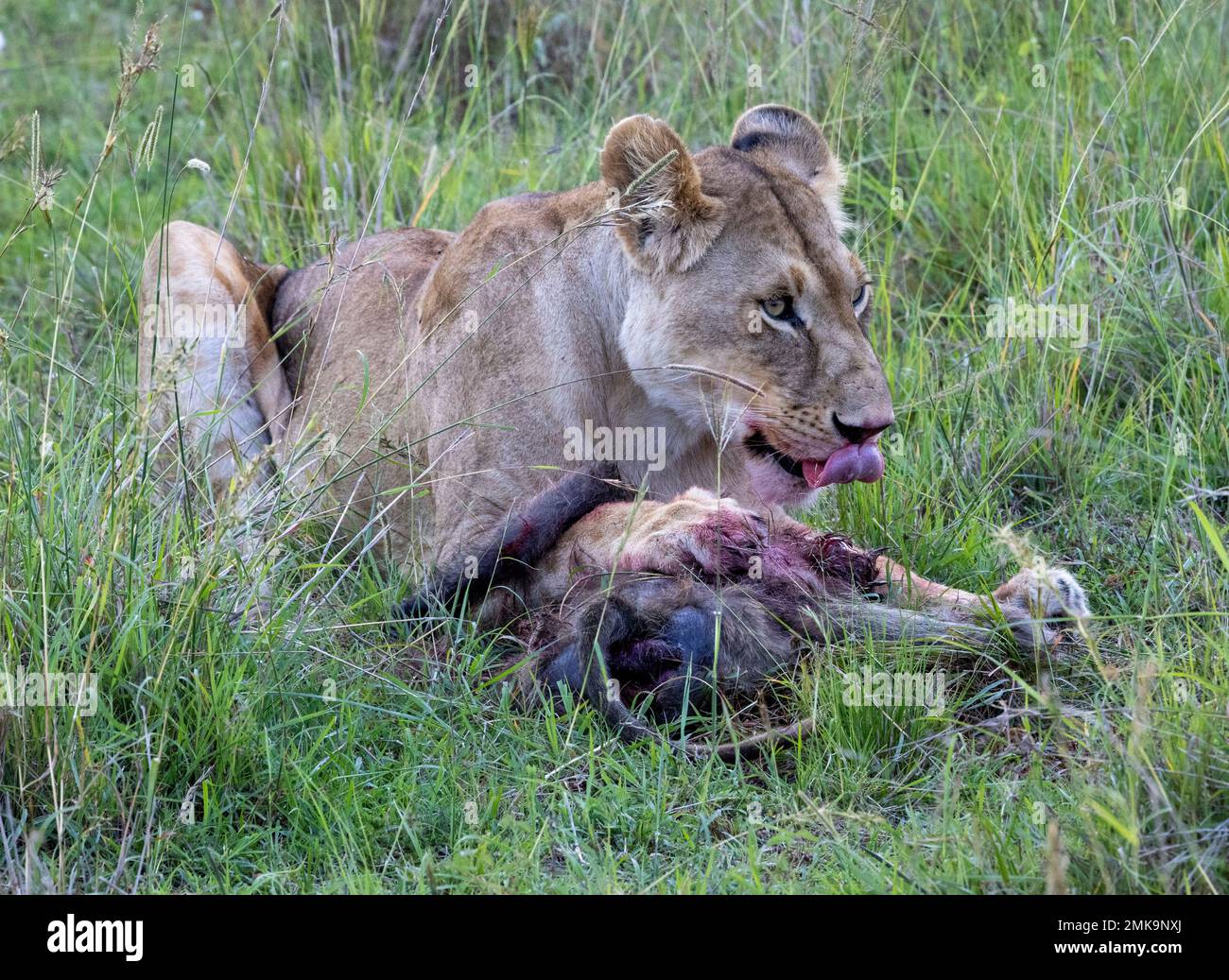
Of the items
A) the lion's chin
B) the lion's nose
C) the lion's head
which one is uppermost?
the lion's head

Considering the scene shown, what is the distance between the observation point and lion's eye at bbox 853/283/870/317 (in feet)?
12.9

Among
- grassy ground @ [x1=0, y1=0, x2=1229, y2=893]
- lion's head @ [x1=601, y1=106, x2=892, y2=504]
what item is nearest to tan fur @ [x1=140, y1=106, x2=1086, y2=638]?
lion's head @ [x1=601, y1=106, x2=892, y2=504]

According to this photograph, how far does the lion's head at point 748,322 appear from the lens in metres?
3.66

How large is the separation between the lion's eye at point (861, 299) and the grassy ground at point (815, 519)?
0.47 metres

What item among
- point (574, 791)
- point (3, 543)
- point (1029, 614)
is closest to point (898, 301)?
point (1029, 614)

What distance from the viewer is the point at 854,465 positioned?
3.64 metres

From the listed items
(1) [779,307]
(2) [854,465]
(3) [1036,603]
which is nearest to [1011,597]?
(3) [1036,603]

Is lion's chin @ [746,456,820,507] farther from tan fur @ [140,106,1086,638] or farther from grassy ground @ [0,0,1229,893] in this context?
grassy ground @ [0,0,1229,893]

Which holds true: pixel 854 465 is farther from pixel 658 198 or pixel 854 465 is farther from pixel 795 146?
pixel 795 146

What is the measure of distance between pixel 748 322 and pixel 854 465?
45 centimetres

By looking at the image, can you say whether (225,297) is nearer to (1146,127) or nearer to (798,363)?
(798,363)

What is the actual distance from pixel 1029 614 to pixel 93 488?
2097mm

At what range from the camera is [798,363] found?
3699mm
